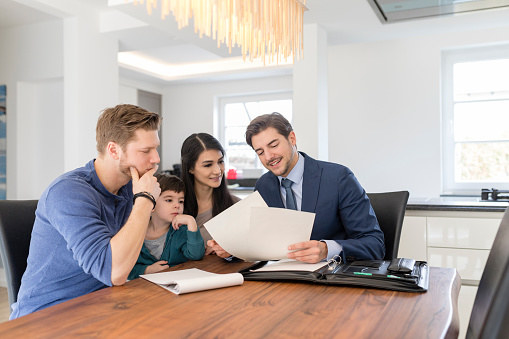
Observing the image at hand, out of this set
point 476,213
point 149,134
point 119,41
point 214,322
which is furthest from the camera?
point 119,41

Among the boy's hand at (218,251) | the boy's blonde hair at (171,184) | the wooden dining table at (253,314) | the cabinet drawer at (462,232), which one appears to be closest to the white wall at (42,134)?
the boy's blonde hair at (171,184)

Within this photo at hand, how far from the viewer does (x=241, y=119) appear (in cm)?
737

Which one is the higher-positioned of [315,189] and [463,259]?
[315,189]

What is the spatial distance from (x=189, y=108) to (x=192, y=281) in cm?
661

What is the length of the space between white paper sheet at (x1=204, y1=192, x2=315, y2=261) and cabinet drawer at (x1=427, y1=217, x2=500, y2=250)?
1.57 metres

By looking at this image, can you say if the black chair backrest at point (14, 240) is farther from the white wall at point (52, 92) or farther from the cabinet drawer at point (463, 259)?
the white wall at point (52, 92)

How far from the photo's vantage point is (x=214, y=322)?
0.96 metres

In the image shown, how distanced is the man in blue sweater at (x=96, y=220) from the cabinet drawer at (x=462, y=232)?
1.87 meters

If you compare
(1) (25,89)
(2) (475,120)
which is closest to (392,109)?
(2) (475,120)

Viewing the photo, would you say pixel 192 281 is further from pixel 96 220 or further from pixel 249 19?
pixel 249 19

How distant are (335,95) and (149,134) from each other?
445 centimetres

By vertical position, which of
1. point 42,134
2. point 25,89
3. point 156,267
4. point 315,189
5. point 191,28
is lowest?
point 156,267

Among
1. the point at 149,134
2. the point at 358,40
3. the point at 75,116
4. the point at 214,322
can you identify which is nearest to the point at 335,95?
the point at 358,40

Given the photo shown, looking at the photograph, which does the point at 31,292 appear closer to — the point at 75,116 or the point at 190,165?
the point at 190,165
